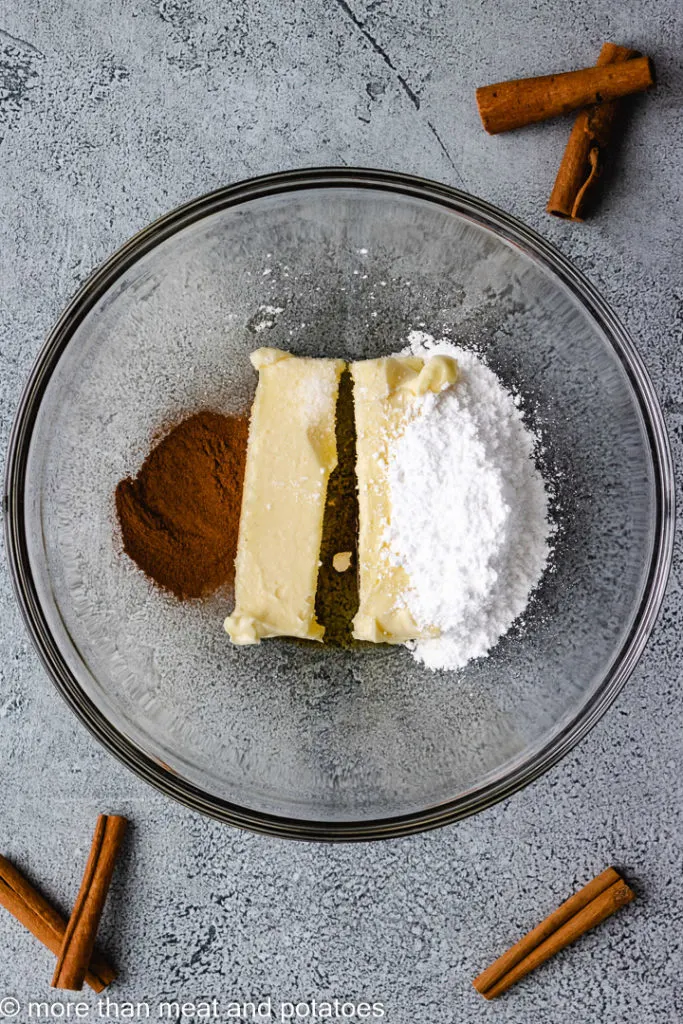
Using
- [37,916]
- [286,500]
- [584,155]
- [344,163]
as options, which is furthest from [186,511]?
[584,155]

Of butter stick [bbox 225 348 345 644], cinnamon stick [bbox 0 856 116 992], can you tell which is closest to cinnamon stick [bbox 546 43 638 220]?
butter stick [bbox 225 348 345 644]

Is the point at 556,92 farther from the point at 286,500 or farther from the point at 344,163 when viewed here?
the point at 286,500

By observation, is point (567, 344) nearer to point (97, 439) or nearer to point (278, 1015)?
point (97, 439)

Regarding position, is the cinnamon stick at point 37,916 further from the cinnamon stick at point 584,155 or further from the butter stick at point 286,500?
the cinnamon stick at point 584,155

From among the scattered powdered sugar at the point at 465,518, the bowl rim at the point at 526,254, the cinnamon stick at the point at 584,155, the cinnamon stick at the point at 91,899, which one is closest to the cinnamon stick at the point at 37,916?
the cinnamon stick at the point at 91,899

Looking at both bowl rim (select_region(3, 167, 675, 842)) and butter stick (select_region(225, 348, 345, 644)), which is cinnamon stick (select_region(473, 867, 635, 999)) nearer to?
bowl rim (select_region(3, 167, 675, 842))
